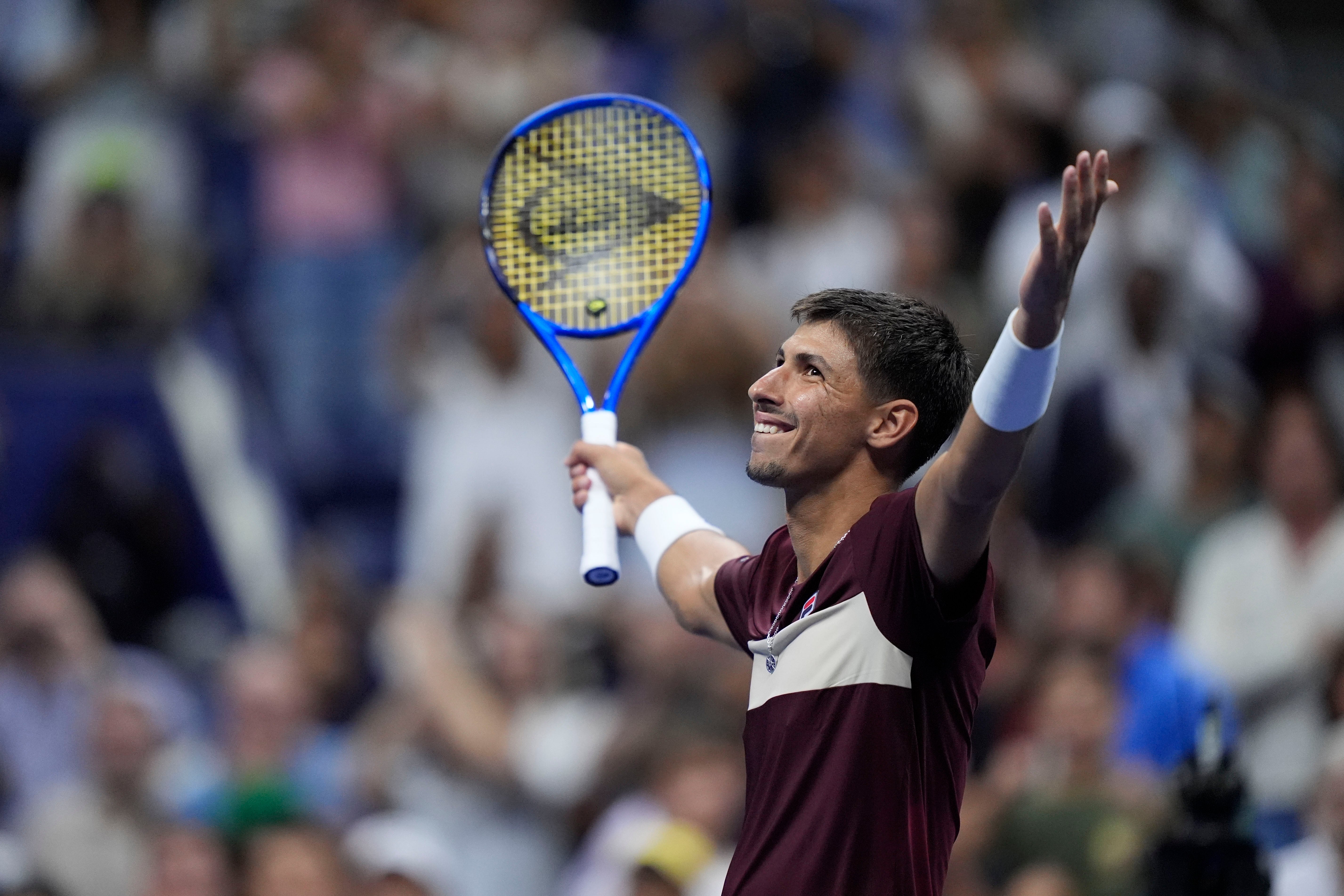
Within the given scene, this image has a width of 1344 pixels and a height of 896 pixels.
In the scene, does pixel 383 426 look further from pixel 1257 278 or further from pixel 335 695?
pixel 1257 278

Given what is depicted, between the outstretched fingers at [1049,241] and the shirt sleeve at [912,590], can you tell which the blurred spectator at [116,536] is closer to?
the shirt sleeve at [912,590]

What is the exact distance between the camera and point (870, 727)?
3250mm

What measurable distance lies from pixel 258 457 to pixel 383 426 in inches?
26.6

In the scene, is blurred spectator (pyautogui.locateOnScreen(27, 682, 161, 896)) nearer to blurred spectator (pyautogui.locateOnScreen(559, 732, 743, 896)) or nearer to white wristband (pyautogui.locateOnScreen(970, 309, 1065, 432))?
blurred spectator (pyautogui.locateOnScreen(559, 732, 743, 896))

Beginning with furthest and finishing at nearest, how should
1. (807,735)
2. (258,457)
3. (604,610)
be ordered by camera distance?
1. (258,457)
2. (604,610)
3. (807,735)

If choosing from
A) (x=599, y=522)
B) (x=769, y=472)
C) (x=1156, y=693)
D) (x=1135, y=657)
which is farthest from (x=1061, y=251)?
(x=1135, y=657)

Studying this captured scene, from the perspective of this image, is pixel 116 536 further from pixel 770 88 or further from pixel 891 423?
Result: pixel 891 423

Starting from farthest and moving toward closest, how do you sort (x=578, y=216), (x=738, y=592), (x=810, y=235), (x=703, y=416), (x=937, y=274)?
(x=810, y=235) → (x=937, y=274) → (x=703, y=416) → (x=578, y=216) → (x=738, y=592)

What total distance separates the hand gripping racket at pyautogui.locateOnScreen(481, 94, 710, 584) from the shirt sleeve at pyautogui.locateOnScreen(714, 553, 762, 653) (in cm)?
68

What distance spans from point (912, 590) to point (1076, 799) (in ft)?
10.5

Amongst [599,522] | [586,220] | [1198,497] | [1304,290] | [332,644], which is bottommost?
[599,522]

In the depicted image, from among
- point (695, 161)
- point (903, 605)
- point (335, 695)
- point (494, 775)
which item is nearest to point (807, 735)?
point (903, 605)

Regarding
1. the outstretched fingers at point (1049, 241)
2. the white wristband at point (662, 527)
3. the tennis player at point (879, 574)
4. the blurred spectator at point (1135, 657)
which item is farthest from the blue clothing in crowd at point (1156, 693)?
the outstretched fingers at point (1049, 241)

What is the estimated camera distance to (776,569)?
377cm
